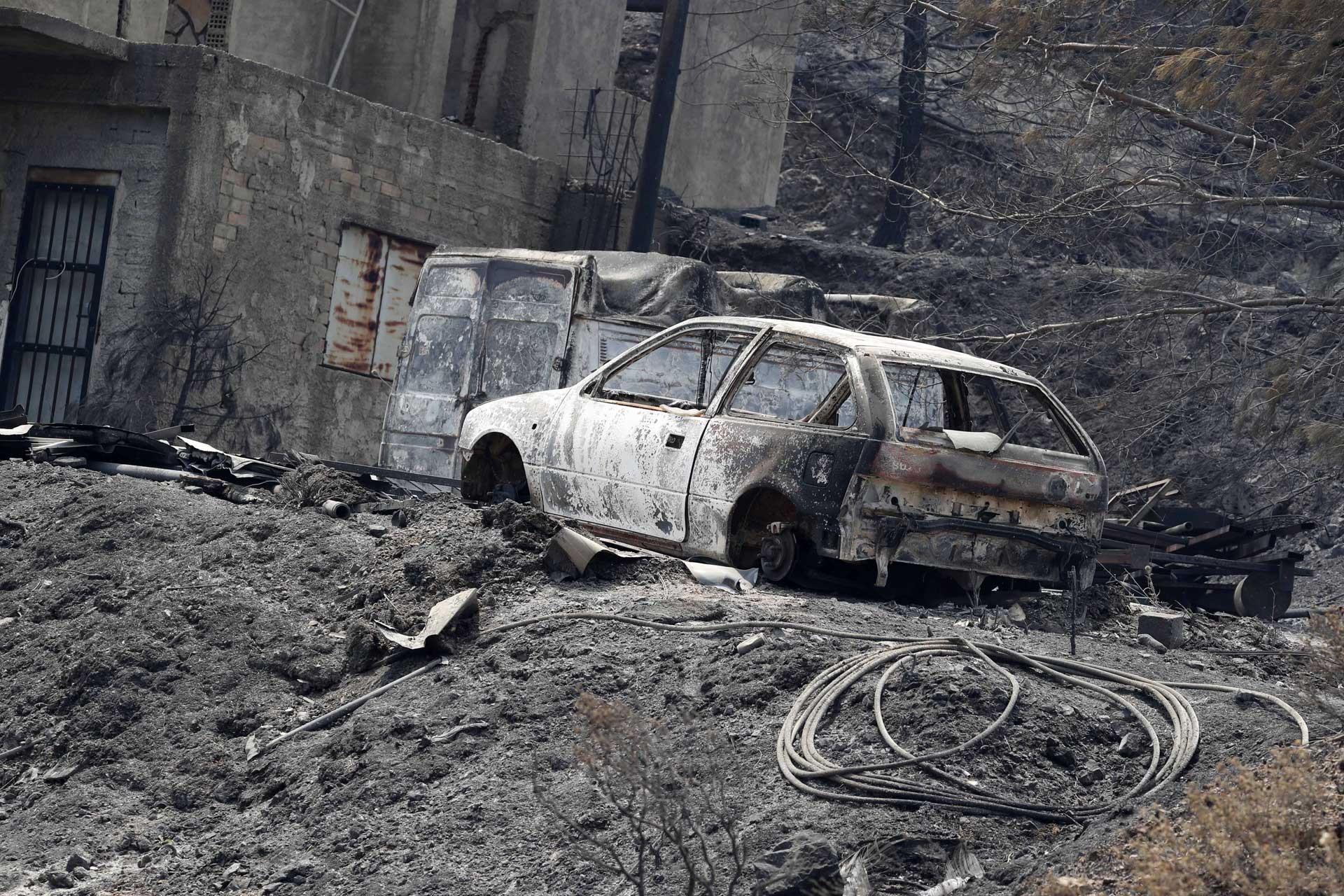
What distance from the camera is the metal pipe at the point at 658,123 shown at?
17594 millimetres

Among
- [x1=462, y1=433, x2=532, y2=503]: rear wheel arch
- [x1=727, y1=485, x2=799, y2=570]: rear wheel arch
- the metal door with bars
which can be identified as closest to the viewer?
[x1=727, y1=485, x2=799, y2=570]: rear wheel arch

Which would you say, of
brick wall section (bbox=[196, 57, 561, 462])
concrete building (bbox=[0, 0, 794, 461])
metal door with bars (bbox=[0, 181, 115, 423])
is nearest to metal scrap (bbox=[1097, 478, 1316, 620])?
concrete building (bbox=[0, 0, 794, 461])

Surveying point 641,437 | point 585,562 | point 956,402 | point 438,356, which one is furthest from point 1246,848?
point 438,356

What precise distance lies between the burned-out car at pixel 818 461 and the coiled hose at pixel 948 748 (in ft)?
3.85

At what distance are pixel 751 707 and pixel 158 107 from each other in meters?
11.1

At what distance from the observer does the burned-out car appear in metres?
7.36

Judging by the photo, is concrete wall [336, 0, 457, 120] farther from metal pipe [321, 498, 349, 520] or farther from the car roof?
the car roof

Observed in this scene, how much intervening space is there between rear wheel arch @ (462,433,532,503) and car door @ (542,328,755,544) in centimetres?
75

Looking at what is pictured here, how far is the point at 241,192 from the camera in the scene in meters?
15.0

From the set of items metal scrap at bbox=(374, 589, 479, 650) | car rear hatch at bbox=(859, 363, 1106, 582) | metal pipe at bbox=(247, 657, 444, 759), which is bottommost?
metal pipe at bbox=(247, 657, 444, 759)

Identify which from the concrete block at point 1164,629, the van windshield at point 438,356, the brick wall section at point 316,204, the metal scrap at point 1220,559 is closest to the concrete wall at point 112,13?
the brick wall section at point 316,204

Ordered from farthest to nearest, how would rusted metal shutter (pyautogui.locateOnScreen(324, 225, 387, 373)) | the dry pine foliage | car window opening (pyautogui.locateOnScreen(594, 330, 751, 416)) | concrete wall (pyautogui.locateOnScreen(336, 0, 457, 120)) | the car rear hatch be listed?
concrete wall (pyautogui.locateOnScreen(336, 0, 457, 120))
rusted metal shutter (pyautogui.locateOnScreen(324, 225, 387, 373))
car window opening (pyautogui.locateOnScreen(594, 330, 751, 416))
the car rear hatch
the dry pine foliage

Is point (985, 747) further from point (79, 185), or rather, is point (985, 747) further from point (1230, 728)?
point (79, 185)

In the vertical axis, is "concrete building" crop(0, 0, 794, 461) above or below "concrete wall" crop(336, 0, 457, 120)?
below
